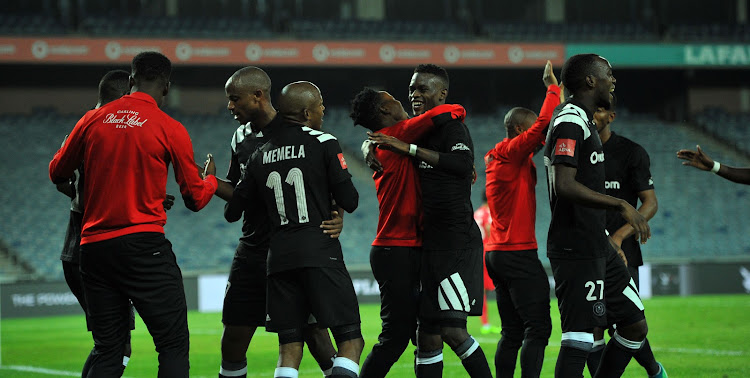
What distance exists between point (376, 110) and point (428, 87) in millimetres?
384

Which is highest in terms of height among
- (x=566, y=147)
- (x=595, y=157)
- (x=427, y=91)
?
(x=427, y=91)

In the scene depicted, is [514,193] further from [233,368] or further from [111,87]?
[111,87]

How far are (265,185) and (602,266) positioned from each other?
Result: 7.05 ft

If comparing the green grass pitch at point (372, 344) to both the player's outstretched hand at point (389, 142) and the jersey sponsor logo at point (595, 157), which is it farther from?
the player's outstretched hand at point (389, 142)

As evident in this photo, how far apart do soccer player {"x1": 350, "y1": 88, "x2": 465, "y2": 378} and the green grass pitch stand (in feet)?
9.13

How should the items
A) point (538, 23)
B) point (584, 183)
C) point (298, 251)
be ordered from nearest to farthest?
point (298, 251) → point (584, 183) → point (538, 23)

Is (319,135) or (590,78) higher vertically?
(590,78)

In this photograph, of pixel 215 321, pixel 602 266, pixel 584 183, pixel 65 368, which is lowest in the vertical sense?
pixel 215 321

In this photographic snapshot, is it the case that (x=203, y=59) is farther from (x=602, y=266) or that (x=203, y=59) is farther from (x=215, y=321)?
(x=602, y=266)

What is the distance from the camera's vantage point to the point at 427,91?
6.29 m

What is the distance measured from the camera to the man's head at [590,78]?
19.1 feet

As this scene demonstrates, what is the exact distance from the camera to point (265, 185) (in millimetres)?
5562

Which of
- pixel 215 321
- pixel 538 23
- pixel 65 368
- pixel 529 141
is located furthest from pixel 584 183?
pixel 538 23

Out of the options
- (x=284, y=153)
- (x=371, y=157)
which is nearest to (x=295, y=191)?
(x=284, y=153)
